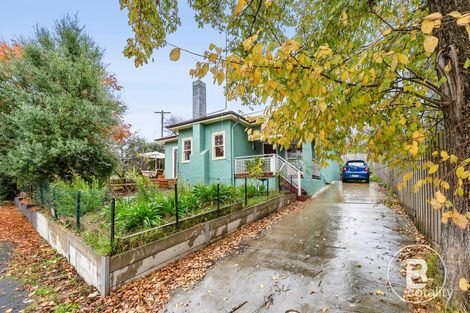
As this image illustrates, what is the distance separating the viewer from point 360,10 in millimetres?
3264

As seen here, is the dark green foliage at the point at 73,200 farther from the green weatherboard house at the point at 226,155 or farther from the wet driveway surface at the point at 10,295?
the green weatherboard house at the point at 226,155

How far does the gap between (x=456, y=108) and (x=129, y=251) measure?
472cm

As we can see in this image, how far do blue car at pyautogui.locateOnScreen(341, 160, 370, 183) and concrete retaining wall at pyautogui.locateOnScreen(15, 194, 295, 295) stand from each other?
11.8 meters

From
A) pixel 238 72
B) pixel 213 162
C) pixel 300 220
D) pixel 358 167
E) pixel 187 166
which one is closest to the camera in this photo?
pixel 238 72

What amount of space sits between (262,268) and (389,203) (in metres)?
6.84

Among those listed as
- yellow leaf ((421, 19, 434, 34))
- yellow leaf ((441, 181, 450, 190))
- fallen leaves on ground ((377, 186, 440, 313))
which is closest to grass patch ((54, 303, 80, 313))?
fallen leaves on ground ((377, 186, 440, 313))

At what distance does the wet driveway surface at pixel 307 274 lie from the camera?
3.00m

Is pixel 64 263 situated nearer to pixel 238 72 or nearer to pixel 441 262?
pixel 238 72

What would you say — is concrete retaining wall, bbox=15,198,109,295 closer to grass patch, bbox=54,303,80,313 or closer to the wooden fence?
grass patch, bbox=54,303,80,313

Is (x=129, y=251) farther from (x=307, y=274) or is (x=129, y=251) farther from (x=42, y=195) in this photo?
(x=42, y=195)

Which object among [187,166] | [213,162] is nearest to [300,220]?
[213,162]

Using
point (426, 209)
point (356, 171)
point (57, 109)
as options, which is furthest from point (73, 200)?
point (356, 171)

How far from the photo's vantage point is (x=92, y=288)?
379cm

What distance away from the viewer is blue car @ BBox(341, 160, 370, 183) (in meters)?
15.4
